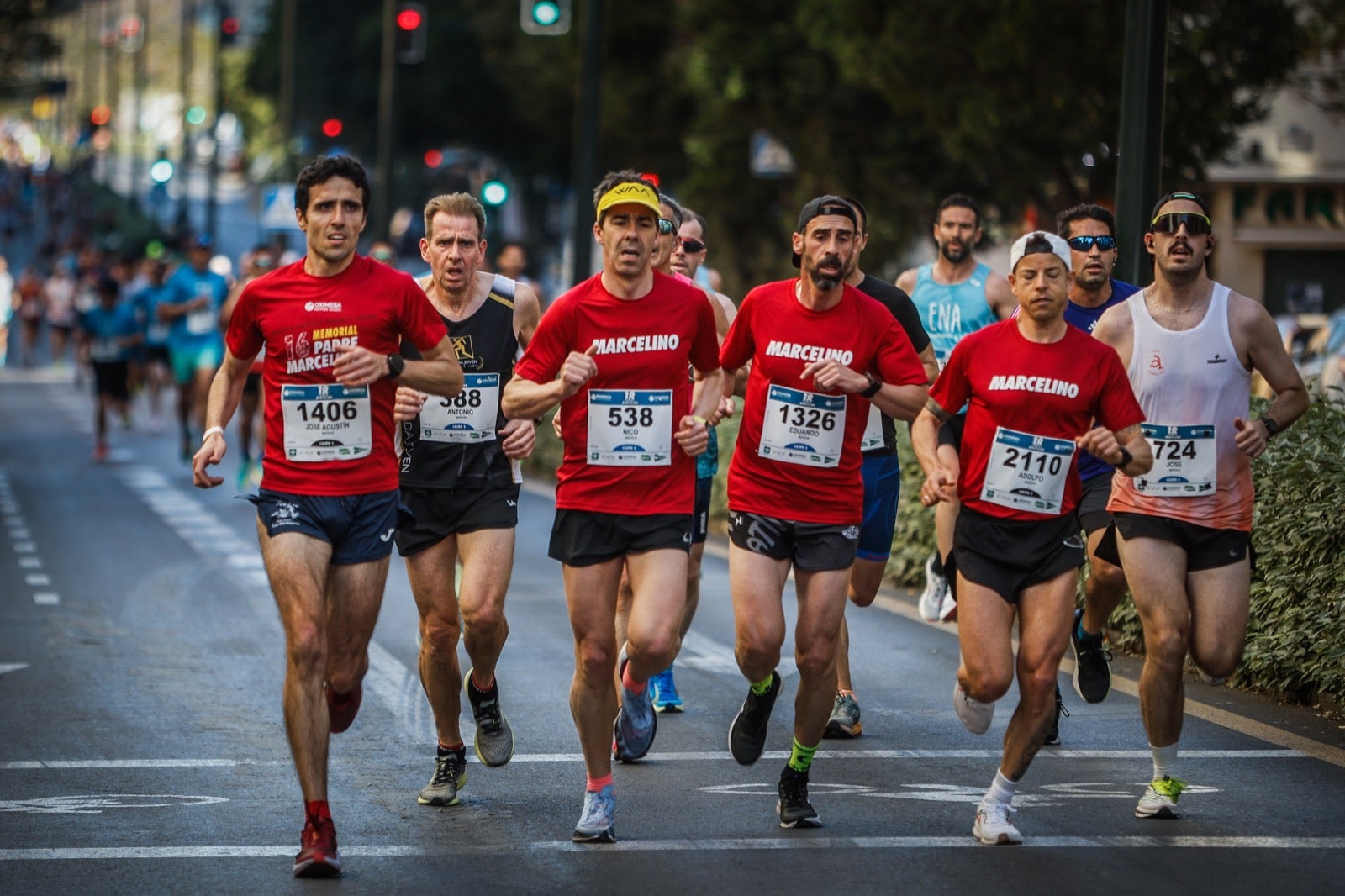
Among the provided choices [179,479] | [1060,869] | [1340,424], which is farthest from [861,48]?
[1060,869]

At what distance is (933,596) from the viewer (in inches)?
475

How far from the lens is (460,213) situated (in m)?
8.05

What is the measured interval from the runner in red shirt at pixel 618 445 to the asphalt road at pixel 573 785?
639 mm

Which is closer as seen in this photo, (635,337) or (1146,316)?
(635,337)

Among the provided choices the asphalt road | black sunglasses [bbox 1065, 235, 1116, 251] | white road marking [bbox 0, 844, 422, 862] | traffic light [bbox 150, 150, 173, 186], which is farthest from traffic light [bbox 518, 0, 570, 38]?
traffic light [bbox 150, 150, 173, 186]

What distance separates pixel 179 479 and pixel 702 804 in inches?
584

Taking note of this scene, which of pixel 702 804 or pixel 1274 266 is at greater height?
pixel 1274 266

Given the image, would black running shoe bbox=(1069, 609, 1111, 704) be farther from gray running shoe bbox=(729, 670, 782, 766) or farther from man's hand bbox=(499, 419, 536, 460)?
man's hand bbox=(499, 419, 536, 460)

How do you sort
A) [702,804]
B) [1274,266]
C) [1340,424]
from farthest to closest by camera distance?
[1274,266]
[1340,424]
[702,804]

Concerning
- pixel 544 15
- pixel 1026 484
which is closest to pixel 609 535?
pixel 1026 484

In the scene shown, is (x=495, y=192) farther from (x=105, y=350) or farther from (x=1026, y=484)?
(x=1026, y=484)

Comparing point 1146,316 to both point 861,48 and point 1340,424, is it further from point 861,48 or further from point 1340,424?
point 861,48

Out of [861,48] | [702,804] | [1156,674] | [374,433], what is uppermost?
[861,48]

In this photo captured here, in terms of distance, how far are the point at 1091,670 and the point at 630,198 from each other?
3.34m
